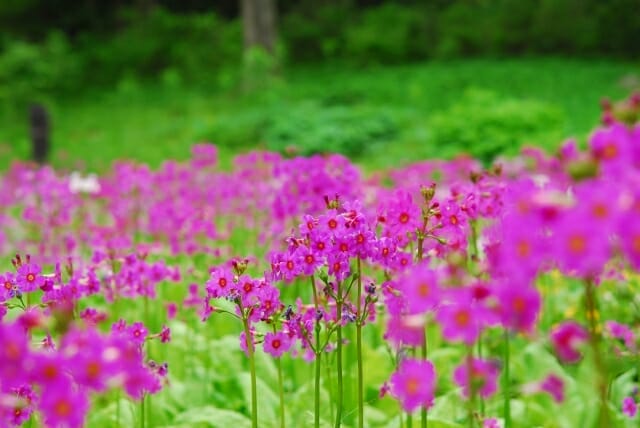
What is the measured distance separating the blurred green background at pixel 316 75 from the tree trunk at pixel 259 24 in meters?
0.05

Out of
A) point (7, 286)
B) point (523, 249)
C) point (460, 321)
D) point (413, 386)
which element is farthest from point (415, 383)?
point (7, 286)

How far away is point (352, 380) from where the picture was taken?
325 centimetres

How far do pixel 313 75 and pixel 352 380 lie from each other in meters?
18.7

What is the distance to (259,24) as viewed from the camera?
19.5m

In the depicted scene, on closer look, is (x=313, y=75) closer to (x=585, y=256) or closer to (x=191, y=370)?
(x=191, y=370)

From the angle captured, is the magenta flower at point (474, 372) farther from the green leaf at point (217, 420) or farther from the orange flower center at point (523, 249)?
the green leaf at point (217, 420)

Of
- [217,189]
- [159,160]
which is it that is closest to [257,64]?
[159,160]

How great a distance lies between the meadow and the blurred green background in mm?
1094

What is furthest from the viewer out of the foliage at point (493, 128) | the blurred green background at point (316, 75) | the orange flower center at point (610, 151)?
the blurred green background at point (316, 75)

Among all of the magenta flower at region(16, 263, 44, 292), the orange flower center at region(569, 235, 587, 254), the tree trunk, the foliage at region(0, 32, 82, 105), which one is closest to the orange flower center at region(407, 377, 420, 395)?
the orange flower center at region(569, 235, 587, 254)

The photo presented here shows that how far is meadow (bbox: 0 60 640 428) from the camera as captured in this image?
3.81 feet

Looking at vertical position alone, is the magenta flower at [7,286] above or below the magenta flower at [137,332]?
above

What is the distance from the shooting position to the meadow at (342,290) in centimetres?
116

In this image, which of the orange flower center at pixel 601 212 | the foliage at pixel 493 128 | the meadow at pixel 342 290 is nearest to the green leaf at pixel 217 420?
the meadow at pixel 342 290
